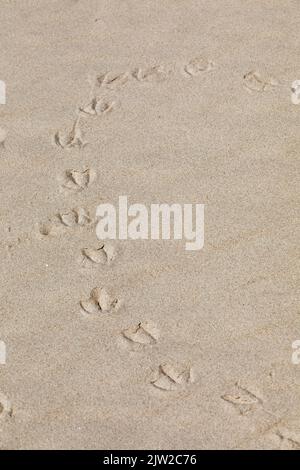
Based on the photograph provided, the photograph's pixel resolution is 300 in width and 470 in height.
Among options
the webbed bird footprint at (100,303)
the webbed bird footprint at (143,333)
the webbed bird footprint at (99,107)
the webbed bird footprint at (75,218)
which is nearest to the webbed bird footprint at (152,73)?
the webbed bird footprint at (99,107)

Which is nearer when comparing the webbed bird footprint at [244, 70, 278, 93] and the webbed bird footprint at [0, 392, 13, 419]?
the webbed bird footprint at [0, 392, 13, 419]

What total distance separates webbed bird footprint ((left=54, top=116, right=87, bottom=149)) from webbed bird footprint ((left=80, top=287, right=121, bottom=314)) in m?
0.66

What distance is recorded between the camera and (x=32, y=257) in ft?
8.14

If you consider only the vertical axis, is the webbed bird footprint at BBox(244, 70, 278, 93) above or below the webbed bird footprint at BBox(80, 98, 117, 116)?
above

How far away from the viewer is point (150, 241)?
253 cm

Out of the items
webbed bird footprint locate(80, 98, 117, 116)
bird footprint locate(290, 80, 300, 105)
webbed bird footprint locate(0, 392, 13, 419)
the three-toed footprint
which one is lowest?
webbed bird footprint locate(0, 392, 13, 419)

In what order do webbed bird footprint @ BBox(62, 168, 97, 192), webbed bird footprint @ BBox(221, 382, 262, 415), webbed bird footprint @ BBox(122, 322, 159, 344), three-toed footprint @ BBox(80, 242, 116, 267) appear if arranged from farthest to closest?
webbed bird footprint @ BBox(62, 168, 97, 192)
three-toed footprint @ BBox(80, 242, 116, 267)
webbed bird footprint @ BBox(122, 322, 159, 344)
webbed bird footprint @ BBox(221, 382, 262, 415)

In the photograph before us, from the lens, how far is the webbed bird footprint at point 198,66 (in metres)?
3.15

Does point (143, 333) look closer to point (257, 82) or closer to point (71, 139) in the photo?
point (71, 139)

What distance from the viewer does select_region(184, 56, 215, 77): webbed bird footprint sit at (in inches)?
124

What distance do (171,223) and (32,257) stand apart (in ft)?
1.43

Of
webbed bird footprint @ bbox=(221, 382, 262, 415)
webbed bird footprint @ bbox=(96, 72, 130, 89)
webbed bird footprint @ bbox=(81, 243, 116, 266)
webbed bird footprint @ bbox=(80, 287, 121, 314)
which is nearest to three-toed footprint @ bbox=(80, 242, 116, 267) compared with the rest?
webbed bird footprint @ bbox=(81, 243, 116, 266)

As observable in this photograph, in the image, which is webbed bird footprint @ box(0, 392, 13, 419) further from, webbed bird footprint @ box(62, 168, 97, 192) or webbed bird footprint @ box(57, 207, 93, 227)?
webbed bird footprint @ box(62, 168, 97, 192)
